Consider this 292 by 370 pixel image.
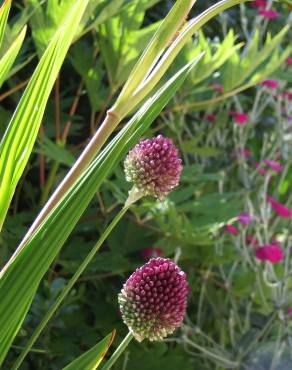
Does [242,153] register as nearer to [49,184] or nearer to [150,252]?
[150,252]

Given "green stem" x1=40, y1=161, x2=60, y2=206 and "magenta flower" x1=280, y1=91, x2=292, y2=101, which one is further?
"magenta flower" x1=280, y1=91, x2=292, y2=101

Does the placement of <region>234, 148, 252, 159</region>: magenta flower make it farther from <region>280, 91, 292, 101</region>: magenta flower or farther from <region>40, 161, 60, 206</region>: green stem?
<region>40, 161, 60, 206</region>: green stem

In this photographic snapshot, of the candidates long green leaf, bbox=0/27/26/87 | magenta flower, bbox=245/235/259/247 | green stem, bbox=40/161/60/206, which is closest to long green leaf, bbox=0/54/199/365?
long green leaf, bbox=0/27/26/87

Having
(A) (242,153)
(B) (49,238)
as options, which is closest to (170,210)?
(A) (242,153)

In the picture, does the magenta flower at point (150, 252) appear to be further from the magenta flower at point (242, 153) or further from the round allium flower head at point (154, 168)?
the round allium flower head at point (154, 168)

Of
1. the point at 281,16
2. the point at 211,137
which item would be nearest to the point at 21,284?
the point at 211,137

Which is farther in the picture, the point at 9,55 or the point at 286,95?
the point at 286,95
